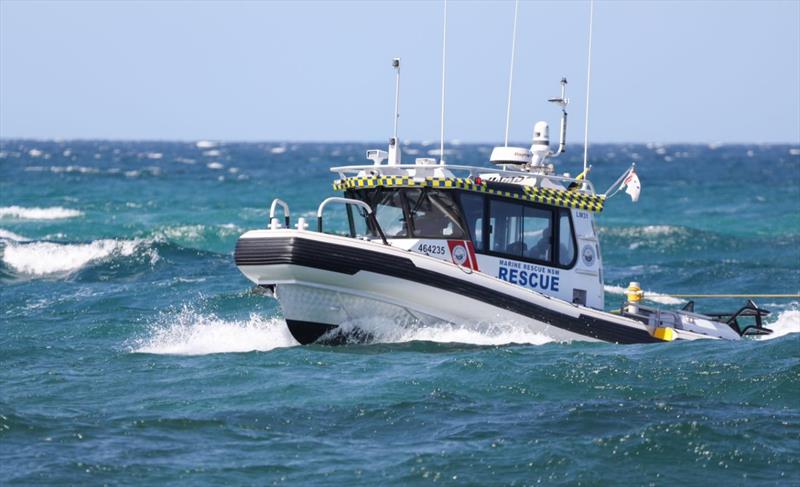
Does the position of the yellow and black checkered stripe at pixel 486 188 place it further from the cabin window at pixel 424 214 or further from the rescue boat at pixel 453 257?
the cabin window at pixel 424 214

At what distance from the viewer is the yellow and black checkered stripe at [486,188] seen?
1435cm

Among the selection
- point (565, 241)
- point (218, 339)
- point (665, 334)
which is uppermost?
point (565, 241)

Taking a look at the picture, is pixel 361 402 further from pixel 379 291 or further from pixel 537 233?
pixel 537 233

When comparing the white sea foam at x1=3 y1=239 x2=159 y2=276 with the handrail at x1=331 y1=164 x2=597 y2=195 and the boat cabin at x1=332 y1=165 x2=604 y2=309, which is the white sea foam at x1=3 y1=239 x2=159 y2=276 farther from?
the handrail at x1=331 y1=164 x2=597 y2=195

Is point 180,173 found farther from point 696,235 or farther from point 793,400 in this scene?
point 793,400

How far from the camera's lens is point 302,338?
1428 centimetres

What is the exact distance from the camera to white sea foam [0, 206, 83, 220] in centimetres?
4103

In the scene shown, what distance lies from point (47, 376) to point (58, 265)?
42.9 feet

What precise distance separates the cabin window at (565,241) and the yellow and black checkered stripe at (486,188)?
152 millimetres

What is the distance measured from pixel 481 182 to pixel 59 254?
47.2 ft

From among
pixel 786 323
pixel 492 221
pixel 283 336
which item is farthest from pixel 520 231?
pixel 786 323

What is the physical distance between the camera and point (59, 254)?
87.2 ft

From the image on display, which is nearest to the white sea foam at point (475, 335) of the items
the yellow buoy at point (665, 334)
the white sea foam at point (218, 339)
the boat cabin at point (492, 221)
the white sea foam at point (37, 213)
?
the boat cabin at point (492, 221)

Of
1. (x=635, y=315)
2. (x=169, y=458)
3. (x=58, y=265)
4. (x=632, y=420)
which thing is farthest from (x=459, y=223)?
(x=58, y=265)
